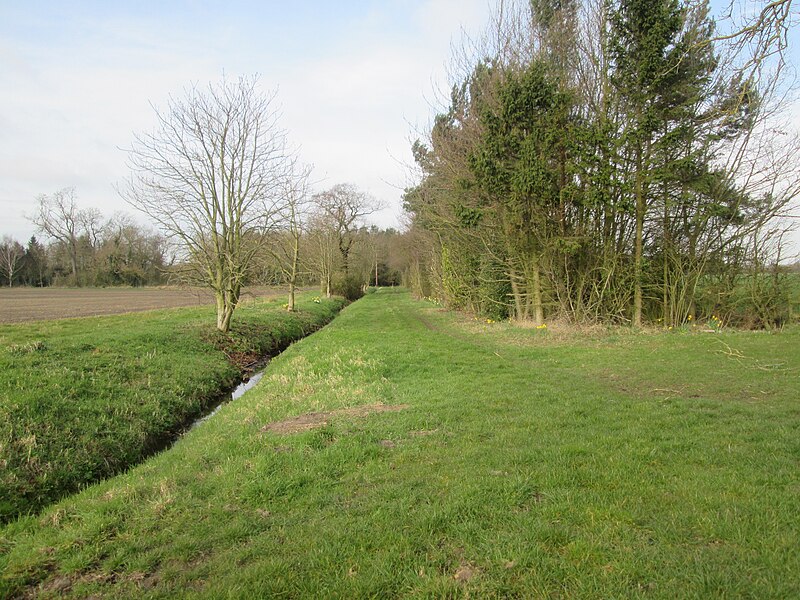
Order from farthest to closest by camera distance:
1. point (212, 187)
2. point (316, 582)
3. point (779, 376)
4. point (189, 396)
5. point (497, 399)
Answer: point (212, 187), point (189, 396), point (779, 376), point (497, 399), point (316, 582)

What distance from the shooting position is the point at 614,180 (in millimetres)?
14391

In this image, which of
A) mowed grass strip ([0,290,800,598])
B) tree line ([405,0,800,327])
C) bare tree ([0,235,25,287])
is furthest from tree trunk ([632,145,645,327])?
bare tree ([0,235,25,287])

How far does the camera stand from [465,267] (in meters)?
23.7

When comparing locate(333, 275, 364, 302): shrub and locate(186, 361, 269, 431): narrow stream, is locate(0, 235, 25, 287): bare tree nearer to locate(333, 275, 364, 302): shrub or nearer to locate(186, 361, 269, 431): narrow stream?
locate(333, 275, 364, 302): shrub

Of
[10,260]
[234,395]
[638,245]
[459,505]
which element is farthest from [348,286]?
[10,260]

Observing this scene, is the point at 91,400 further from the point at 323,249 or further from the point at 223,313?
the point at 323,249

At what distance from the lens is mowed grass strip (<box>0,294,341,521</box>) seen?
5961mm

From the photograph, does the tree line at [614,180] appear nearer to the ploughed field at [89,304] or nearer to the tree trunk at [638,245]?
the tree trunk at [638,245]

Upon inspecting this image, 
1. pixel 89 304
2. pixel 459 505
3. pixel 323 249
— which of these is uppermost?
pixel 323 249

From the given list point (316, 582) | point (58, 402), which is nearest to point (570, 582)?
point (316, 582)

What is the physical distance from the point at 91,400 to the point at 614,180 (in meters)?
15.2

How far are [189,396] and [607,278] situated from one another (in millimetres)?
13566

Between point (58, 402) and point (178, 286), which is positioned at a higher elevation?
point (178, 286)

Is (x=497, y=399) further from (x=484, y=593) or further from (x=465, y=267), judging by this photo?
(x=465, y=267)
